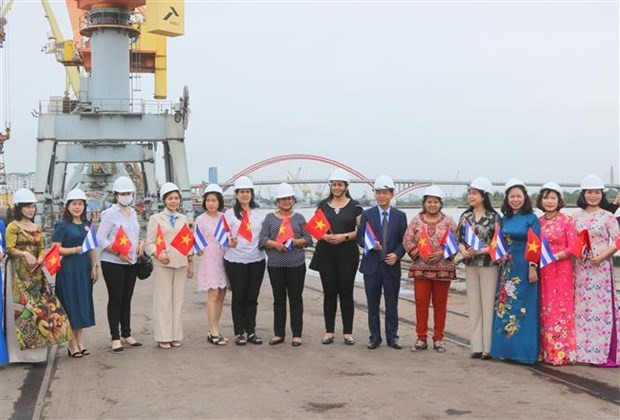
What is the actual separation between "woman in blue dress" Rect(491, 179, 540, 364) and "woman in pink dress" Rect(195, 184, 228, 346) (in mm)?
3025

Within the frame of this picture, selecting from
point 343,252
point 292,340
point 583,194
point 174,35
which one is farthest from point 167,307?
point 174,35

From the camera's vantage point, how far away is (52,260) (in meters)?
7.68

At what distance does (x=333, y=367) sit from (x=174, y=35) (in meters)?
26.6

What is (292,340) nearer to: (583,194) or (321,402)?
(321,402)

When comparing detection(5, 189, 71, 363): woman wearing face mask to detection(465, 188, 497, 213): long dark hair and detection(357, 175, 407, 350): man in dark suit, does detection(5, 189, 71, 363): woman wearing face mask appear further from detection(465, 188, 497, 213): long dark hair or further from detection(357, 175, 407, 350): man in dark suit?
detection(465, 188, 497, 213): long dark hair

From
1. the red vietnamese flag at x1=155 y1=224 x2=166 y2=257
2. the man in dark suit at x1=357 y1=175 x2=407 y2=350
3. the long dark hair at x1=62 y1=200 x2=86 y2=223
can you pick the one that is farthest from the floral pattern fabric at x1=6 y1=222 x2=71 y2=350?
the man in dark suit at x1=357 y1=175 x2=407 y2=350

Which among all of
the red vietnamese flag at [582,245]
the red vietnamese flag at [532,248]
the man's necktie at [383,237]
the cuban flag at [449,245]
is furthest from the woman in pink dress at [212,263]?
the red vietnamese flag at [582,245]

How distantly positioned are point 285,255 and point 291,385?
221cm

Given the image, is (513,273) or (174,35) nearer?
(513,273)

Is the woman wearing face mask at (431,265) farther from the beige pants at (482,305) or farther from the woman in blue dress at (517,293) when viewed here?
the woman in blue dress at (517,293)

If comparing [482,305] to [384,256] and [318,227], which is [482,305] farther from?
[318,227]

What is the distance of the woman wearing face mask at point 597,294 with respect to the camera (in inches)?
289

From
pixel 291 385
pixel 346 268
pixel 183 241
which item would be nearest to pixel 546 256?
pixel 346 268

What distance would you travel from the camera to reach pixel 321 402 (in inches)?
→ 237
